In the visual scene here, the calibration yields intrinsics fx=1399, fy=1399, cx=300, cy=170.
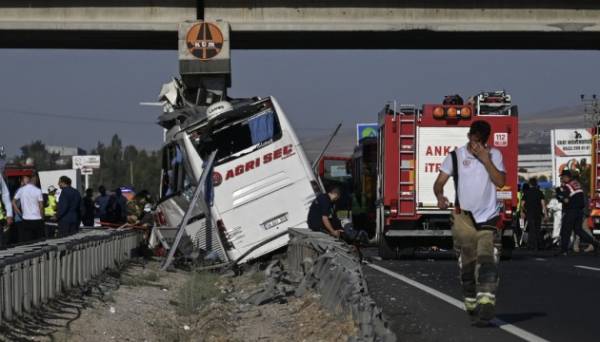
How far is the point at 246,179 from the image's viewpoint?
2347cm

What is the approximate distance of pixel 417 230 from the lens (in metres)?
26.7

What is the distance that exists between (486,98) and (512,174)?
1.65 m

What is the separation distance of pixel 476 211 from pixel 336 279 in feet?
6.07

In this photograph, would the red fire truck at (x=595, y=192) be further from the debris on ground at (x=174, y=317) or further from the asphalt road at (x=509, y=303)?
the debris on ground at (x=174, y=317)

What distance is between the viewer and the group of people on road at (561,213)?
30219 mm

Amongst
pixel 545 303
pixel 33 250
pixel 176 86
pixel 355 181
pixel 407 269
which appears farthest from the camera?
pixel 355 181

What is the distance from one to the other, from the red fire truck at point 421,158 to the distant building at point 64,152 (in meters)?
108

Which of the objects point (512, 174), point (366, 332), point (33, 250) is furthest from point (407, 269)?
point (366, 332)

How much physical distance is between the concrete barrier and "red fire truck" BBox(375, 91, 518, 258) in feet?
18.0

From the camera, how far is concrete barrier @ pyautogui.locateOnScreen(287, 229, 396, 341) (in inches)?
393

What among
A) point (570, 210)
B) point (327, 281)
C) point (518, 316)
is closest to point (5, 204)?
point (327, 281)

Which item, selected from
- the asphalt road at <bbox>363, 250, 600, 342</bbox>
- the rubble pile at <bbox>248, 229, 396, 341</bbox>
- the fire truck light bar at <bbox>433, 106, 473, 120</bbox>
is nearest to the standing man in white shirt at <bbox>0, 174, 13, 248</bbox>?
the rubble pile at <bbox>248, 229, 396, 341</bbox>

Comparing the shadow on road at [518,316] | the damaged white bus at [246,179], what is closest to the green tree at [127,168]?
the damaged white bus at [246,179]

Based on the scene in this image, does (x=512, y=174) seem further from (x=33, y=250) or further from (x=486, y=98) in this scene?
(x=33, y=250)
